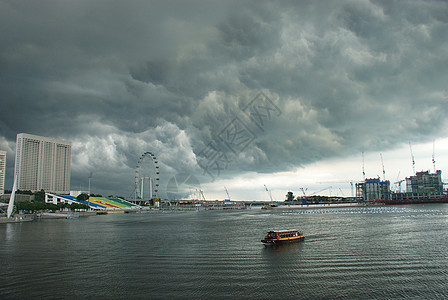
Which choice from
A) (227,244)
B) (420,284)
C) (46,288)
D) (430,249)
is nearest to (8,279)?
(46,288)

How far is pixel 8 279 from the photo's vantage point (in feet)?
111

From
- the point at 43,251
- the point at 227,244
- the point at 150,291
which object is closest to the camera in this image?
the point at 150,291

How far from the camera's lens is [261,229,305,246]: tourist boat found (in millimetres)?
56959

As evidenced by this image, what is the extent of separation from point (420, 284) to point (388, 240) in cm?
3100

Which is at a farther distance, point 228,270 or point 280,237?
point 280,237

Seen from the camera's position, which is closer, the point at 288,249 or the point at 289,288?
the point at 289,288

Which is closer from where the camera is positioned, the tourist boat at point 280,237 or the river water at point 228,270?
the river water at point 228,270

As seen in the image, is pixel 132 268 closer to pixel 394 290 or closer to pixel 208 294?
pixel 208 294

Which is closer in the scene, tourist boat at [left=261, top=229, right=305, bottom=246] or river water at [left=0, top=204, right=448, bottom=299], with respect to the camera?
river water at [left=0, top=204, right=448, bottom=299]

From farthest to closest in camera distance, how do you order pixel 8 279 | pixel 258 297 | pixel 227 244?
pixel 227 244
pixel 8 279
pixel 258 297

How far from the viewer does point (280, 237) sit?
58.7 meters

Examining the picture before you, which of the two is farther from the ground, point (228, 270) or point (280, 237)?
point (280, 237)

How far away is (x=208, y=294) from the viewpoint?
28469 millimetres

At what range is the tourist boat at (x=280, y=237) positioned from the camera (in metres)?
57.0
